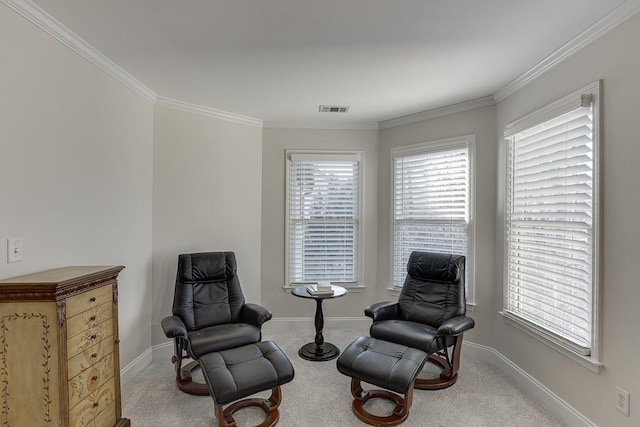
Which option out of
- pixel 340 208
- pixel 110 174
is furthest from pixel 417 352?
pixel 110 174

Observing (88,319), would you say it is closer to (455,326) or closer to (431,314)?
(455,326)

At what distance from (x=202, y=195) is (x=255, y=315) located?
1.45m

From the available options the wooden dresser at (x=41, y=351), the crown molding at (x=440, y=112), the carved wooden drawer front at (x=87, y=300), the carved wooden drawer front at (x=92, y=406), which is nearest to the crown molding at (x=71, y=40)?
the wooden dresser at (x=41, y=351)

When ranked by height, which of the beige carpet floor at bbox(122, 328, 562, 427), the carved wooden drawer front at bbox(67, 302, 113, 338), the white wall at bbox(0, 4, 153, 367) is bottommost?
the beige carpet floor at bbox(122, 328, 562, 427)

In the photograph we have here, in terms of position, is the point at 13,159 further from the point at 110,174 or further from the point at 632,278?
the point at 632,278

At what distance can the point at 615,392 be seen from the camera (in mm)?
1970

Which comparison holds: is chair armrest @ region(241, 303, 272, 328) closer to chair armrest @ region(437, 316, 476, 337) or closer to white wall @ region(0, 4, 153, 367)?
white wall @ region(0, 4, 153, 367)

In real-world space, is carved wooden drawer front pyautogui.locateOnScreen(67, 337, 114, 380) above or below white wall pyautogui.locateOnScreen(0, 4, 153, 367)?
below

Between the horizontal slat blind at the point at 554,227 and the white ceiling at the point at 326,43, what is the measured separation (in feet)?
1.99

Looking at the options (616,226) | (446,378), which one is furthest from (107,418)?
(616,226)

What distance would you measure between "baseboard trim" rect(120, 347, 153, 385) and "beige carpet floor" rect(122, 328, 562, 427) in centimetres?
4

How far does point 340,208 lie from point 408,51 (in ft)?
7.09

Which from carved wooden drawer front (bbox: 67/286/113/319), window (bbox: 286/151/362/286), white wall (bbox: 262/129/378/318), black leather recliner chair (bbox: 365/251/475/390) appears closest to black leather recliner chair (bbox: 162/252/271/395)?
Answer: carved wooden drawer front (bbox: 67/286/113/319)

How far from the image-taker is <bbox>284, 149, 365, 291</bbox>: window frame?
415 cm
